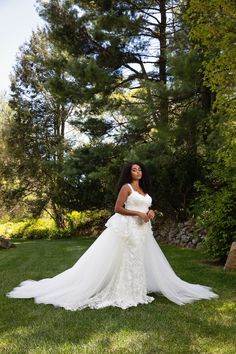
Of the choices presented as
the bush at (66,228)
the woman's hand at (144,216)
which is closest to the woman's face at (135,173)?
the woman's hand at (144,216)

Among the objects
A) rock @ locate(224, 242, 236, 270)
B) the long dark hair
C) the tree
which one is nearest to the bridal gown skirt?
the long dark hair

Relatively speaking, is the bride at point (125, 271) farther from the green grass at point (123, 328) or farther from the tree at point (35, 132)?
the tree at point (35, 132)

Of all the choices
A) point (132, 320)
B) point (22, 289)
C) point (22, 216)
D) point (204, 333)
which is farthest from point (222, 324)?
point (22, 216)

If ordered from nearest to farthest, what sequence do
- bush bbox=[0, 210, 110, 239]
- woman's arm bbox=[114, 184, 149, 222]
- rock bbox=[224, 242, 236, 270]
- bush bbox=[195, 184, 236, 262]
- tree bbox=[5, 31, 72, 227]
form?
woman's arm bbox=[114, 184, 149, 222] → rock bbox=[224, 242, 236, 270] → bush bbox=[195, 184, 236, 262] → bush bbox=[0, 210, 110, 239] → tree bbox=[5, 31, 72, 227]

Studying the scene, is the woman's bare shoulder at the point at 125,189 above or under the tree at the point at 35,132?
under

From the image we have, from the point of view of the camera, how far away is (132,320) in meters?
4.82

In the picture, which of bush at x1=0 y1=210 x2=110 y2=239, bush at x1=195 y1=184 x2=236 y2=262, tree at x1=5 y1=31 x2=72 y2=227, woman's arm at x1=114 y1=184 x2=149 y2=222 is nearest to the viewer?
woman's arm at x1=114 y1=184 x2=149 y2=222

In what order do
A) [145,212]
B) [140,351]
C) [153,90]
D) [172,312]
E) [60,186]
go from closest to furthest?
[140,351]
[172,312]
[145,212]
[153,90]
[60,186]

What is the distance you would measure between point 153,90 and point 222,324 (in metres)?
10.1

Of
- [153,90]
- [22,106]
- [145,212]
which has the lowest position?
[145,212]

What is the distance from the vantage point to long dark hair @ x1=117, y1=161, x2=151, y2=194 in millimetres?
6270

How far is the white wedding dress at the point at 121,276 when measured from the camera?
5723 mm

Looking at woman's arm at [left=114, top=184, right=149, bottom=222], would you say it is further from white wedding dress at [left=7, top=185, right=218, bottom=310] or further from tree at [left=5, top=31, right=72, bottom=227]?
tree at [left=5, top=31, right=72, bottom=227]

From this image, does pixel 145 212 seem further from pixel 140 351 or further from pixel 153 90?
pixel 153 90
